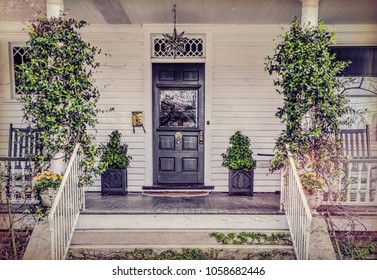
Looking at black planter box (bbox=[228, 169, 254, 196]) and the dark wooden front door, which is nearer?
black planter box (bbox=[228, 169, 254, 196])

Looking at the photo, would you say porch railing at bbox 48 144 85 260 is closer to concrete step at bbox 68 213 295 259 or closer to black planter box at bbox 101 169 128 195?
concrete step at bbox 68 213 295 259

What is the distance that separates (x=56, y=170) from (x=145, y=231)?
48.5 inches

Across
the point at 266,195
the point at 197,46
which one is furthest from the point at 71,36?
the point at 266,195

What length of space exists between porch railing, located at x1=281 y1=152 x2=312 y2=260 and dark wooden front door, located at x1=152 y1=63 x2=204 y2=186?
182 centimetres

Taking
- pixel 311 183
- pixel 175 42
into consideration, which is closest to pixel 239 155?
pixel 311 183

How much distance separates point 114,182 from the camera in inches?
187

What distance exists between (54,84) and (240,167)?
268 cm

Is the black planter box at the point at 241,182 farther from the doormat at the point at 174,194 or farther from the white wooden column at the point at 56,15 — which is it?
the white wooden column at the point at 56,15

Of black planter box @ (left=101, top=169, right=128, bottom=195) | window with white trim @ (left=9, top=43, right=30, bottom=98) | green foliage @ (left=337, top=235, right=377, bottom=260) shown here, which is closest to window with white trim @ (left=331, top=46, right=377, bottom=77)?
green foliage @ (left=337, top=235, right=377, bottom=260)

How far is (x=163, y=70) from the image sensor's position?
202 inches

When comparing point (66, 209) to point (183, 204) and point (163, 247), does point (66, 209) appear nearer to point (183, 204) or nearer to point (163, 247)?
point (163, 247)

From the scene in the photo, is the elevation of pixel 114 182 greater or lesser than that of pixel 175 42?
lesser

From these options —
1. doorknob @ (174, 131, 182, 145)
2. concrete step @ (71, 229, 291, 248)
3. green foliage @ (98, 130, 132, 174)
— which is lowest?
concrete step @ (71, 229, 291, 248)

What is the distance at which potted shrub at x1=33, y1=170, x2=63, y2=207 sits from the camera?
3398 millimetres
